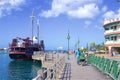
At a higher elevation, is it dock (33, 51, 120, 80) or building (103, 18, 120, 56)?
building (103, 18, 120, 56)

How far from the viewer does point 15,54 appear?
7606cm

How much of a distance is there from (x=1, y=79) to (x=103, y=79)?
79.1ft

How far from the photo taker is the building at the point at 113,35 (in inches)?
2463

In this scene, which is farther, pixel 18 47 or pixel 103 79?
pixel 18 47

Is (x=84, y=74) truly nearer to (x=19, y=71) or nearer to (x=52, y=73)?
(x=52, y=73)

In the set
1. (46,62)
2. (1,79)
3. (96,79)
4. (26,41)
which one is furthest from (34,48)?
(96,79)

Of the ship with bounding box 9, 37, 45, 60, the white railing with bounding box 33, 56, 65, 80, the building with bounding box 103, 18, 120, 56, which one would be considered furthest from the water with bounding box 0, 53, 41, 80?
the white railing with bounding box 33, 56, 65, 80

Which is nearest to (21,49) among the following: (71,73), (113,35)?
(113,35)

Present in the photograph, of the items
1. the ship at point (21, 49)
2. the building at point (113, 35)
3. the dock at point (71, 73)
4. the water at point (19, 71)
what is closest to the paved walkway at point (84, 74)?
the dock at point (71, 73)

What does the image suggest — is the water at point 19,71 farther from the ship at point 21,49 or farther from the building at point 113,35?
the building at point 113,35

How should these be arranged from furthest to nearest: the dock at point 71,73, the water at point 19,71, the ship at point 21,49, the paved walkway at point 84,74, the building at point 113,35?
the ship at point 21,49, the building at point 113,35, the water at point 19,71, the paved walkway at point 84,74, the dock at point 71,73

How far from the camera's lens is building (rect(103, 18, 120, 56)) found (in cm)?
6256

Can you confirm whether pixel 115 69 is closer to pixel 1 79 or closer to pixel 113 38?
pixel 1 79

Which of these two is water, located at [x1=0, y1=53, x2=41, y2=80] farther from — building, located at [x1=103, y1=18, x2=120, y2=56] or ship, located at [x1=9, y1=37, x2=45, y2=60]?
building, located at [x1=103, y1=18, x2=120, y2=56]
